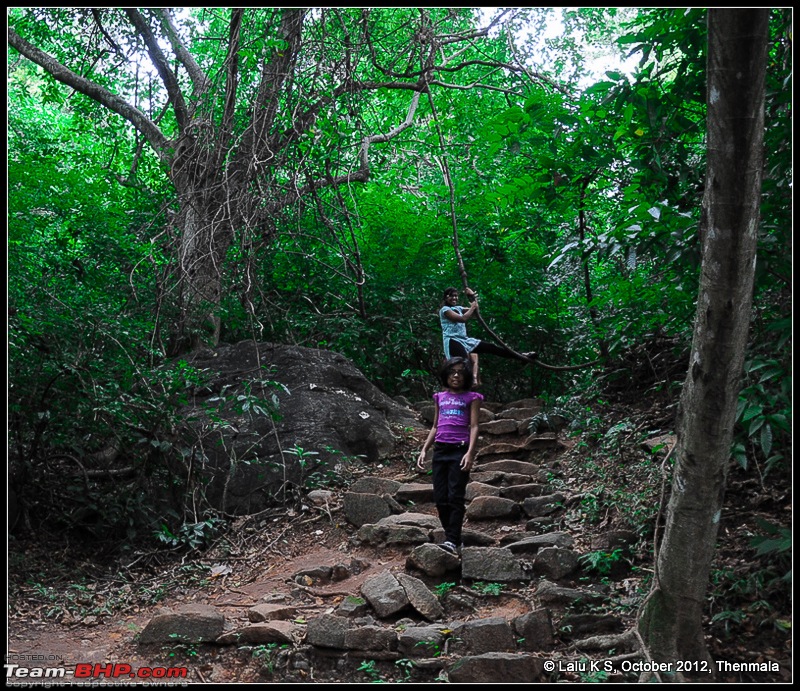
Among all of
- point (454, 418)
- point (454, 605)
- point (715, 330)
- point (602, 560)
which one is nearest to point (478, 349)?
point (454, 418)

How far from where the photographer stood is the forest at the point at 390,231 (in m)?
3.65

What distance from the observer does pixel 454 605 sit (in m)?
4.74

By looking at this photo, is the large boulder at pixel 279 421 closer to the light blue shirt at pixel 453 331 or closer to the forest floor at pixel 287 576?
the forest floor at pixel 287 576

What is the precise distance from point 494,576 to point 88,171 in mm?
6833

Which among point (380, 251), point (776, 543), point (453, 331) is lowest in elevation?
point (776, 543)

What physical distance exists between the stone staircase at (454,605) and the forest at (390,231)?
0.85 metres

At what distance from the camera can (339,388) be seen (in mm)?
→ 8680

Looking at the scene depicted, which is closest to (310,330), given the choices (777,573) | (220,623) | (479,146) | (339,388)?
(339,388)

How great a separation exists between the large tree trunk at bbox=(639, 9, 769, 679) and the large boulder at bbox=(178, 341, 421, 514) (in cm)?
348

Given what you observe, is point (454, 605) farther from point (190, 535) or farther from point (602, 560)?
point (190, 535)

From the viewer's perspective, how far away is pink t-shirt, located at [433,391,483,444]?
5375 millimetres

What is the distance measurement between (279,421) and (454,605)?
3.59 meters

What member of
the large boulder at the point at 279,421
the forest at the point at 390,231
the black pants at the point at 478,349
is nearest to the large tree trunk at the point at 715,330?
the forest at the point at 390,231

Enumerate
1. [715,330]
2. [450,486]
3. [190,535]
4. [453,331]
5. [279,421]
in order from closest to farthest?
[715,330] < [450,486] < [190,535] < [279,421] < [453,331]
